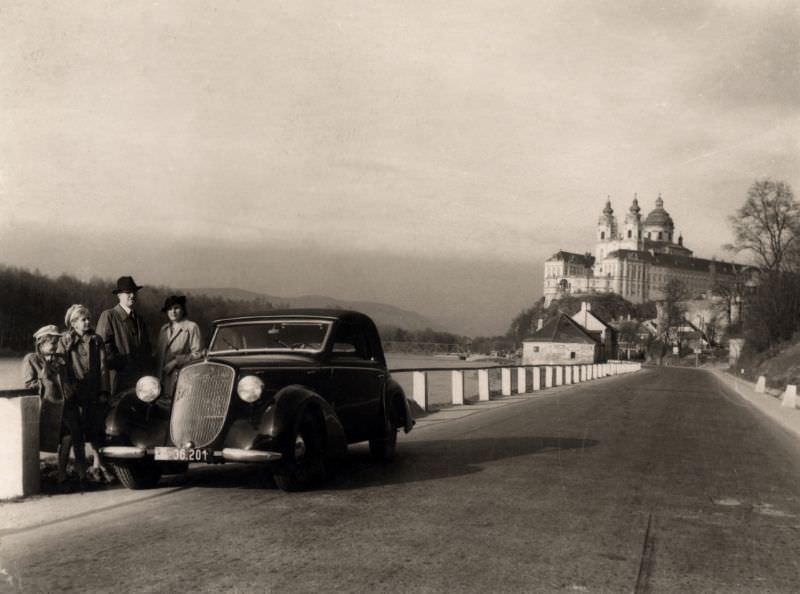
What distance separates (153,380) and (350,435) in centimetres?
210

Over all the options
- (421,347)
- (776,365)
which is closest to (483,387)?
(776,365)

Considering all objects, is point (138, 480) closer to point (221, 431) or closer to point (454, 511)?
point (221, 431)

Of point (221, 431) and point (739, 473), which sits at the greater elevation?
point (221, 431)

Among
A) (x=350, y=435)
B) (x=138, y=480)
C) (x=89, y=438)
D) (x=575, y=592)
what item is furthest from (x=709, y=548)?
(x=89, y=438)

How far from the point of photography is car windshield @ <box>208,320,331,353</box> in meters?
8.35

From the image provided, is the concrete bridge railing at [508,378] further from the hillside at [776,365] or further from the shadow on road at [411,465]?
the hillside at [776,365]

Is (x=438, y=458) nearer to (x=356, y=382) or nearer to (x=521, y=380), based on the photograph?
(x=356, y=382)

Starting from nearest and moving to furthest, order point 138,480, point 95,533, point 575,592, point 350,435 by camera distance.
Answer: point 575,592 < point 95,533 < point 138,480 < point 350,435

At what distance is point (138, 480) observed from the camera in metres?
7.36

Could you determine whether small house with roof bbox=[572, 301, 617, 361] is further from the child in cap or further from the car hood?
the child in cap

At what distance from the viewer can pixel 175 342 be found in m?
8.50

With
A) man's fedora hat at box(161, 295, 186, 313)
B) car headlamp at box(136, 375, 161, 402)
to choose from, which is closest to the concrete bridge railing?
man's fedora hat at box(161, 295, 186, 313)

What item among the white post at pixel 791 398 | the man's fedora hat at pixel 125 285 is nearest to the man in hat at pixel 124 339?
the man's fedora hat at pixel 125 285

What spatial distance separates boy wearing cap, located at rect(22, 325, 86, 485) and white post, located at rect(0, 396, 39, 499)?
148mm
